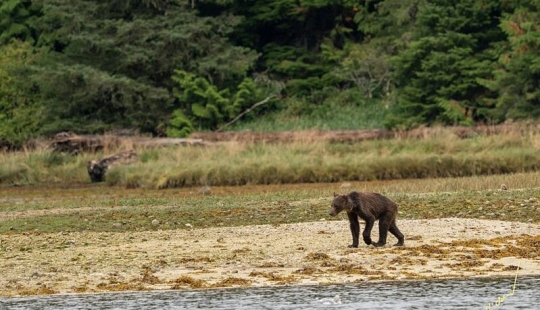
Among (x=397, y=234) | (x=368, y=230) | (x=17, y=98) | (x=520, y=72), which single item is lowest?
(x=397, y=234)

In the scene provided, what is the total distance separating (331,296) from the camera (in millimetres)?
14250

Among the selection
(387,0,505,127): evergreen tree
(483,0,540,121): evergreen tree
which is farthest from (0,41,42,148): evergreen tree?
(483,0,540,121): evergreen tree

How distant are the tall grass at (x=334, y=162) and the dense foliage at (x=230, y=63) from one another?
29.3 ft

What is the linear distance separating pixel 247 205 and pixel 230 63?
24.1 m

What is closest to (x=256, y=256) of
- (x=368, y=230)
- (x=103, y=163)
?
(x=368, y=230)

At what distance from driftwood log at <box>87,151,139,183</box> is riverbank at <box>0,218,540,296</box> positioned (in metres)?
14.1

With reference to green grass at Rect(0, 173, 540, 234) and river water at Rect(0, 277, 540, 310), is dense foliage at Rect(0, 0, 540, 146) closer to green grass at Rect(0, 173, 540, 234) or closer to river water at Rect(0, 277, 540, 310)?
green grass at Rect(0, 173, 540, 234)

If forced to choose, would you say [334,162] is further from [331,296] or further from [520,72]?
[331,296]

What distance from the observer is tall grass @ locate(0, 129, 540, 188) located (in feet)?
101

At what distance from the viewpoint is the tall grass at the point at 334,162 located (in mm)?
30688

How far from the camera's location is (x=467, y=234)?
18.2m

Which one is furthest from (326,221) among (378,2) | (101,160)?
(378,2)

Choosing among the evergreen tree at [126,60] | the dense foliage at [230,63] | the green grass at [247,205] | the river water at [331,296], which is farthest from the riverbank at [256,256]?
the evergreen tree at [126,60]

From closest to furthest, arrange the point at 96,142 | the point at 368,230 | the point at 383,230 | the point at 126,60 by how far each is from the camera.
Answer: the point at 368,230, the point at 383,230, the point at 96,142, the point at 126,60
